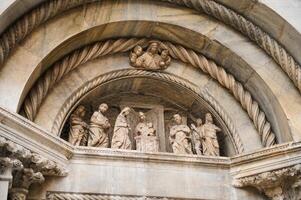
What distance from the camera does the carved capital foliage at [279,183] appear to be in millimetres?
6020

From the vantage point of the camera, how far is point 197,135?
6.98 metres

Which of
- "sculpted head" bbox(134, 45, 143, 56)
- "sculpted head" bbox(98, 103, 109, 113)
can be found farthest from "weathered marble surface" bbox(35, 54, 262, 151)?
"sculpted head" bbox(98, 103, 109, 113)

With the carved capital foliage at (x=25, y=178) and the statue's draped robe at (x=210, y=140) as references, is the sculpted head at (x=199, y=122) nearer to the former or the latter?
the statue's draped robe at (x=210, y=140)

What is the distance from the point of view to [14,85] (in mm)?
5852

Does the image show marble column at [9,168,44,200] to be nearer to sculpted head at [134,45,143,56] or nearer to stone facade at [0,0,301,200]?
stone facade at [0,0,301,200]

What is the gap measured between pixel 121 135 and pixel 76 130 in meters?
0.54

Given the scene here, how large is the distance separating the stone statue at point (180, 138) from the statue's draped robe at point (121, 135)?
1.83ft

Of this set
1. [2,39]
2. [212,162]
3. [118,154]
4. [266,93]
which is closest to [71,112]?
[118,154]

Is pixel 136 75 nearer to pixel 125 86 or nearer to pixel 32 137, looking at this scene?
pixel 125 86

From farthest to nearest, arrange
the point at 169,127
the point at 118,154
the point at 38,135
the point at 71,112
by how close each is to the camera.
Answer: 1. the point at 169,127
2. the point at 71,112
3. the point at 118,154
4. the point at 38,135

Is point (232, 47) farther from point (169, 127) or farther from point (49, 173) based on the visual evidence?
point (49, 173)

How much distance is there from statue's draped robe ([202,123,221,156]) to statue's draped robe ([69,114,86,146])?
150 centimetres

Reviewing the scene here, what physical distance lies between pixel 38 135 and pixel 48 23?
1453 mm

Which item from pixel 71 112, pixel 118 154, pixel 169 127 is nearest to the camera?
pixel 118 154
